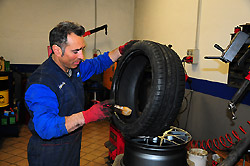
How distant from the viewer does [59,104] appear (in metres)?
1.38

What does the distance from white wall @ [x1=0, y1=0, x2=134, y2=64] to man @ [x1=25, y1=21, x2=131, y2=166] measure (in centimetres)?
334

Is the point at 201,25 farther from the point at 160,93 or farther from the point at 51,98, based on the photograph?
the point at 51,98

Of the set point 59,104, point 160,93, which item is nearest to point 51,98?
point 59,104

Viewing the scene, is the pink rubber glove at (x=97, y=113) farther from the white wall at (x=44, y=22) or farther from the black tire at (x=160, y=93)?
the white wall at (x=44, y=22)

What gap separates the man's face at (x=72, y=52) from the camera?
1.38 metres

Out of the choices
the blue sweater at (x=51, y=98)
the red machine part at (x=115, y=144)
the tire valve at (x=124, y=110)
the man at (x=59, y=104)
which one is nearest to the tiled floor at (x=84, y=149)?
the red machine part at (x=115, y=144)

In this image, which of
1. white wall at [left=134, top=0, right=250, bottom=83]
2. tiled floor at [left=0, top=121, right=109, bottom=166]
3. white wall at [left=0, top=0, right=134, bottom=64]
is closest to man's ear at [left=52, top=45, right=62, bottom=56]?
white wall at [left=134, top=0, right=250, bottom=83]

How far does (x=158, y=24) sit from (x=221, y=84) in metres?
1.75

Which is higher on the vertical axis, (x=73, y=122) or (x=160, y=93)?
(x=160, y=93)

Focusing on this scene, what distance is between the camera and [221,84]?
2.23 meters

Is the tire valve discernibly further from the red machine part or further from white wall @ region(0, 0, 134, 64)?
white wall @ region(0, 0, 134, 64)

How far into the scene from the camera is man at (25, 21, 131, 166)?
47.6 inches

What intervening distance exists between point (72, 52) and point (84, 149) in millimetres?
2068

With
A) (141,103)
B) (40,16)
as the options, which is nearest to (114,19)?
(40,16)
